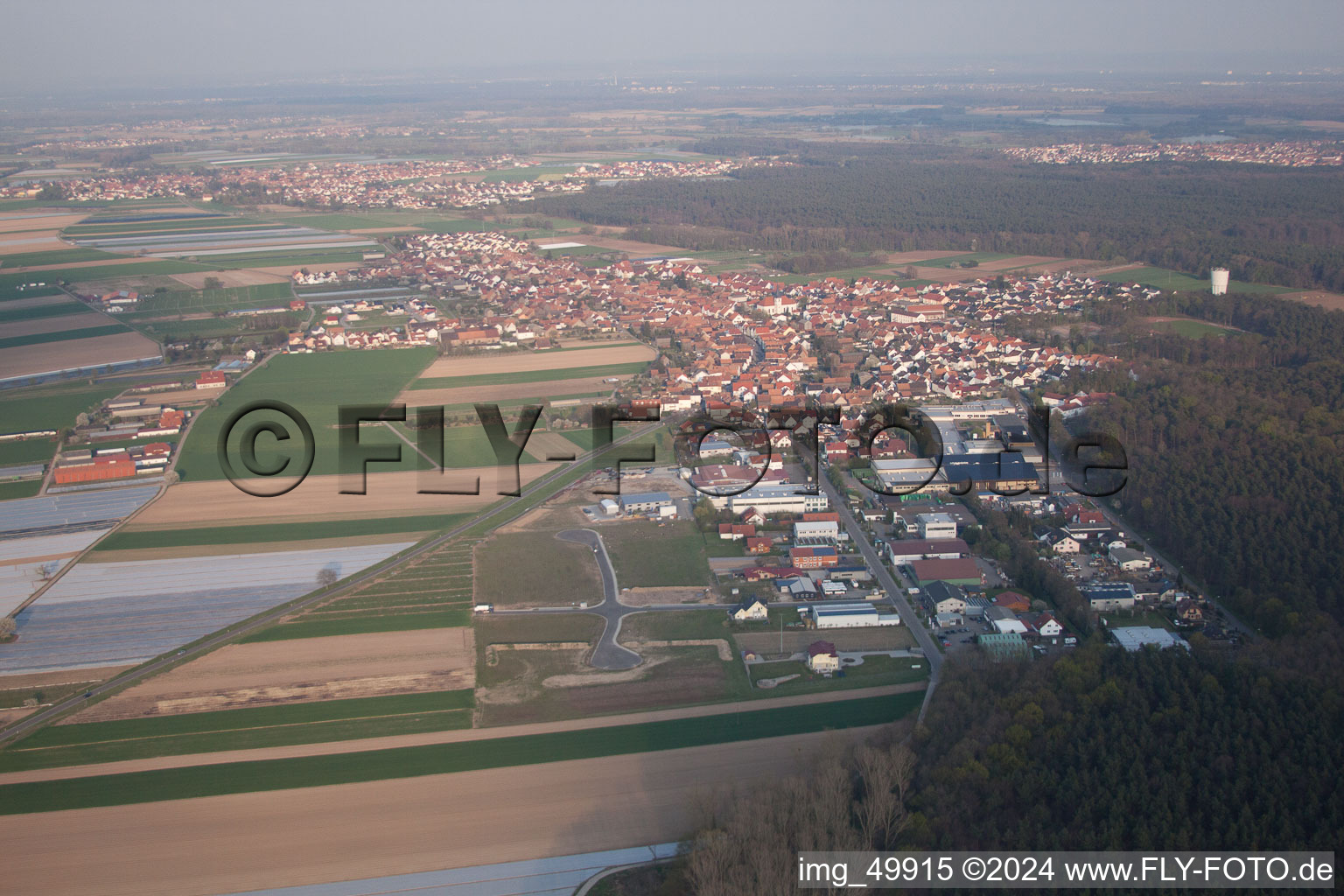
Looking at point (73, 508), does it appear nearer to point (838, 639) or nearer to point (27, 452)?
point (27, 452)

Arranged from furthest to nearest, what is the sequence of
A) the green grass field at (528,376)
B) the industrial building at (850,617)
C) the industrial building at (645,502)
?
the green grass field at (528,376), the industrial building at (645,502), the industrial building at (850,617)

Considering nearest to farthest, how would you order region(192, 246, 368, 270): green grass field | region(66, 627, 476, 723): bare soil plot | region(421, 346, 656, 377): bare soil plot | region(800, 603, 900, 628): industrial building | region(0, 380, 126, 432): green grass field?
region(66, 627, 476, 723): bare soil plot < region(800, 603, 900, 628): industrial building < region(0, 380, 126, 432): green grass field < region(421, 346, 656, 377): bare soil plot < region(192, 246, 368, 270): green grass field

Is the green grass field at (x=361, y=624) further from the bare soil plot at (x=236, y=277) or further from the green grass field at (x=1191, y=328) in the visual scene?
the bare soil plot at (x=236, y=277)

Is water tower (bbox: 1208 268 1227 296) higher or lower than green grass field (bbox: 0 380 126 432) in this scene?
higher

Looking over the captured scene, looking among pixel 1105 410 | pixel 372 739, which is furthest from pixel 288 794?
pixel 1105 410

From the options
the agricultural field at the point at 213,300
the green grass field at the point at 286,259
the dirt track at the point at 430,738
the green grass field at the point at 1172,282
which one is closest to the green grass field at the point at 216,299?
the agricultural field at the point at 213,300

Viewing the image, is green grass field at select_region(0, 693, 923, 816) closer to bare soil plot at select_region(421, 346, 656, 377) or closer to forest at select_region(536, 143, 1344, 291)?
bare soil plot at select_region(421, 346, 656, 377)

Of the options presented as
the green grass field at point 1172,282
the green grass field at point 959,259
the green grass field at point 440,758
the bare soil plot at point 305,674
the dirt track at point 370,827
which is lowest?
the dirt track at point 370,827

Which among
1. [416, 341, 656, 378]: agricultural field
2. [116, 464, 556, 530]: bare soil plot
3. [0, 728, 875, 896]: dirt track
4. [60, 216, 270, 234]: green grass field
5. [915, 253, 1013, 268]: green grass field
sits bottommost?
[0, 728, 875, 896]: dirt track

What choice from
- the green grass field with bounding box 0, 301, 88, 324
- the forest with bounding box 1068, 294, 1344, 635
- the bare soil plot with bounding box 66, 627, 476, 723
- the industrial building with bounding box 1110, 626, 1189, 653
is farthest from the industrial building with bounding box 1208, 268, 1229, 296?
the green grass field with bounding box 0, 301, 88, 324
